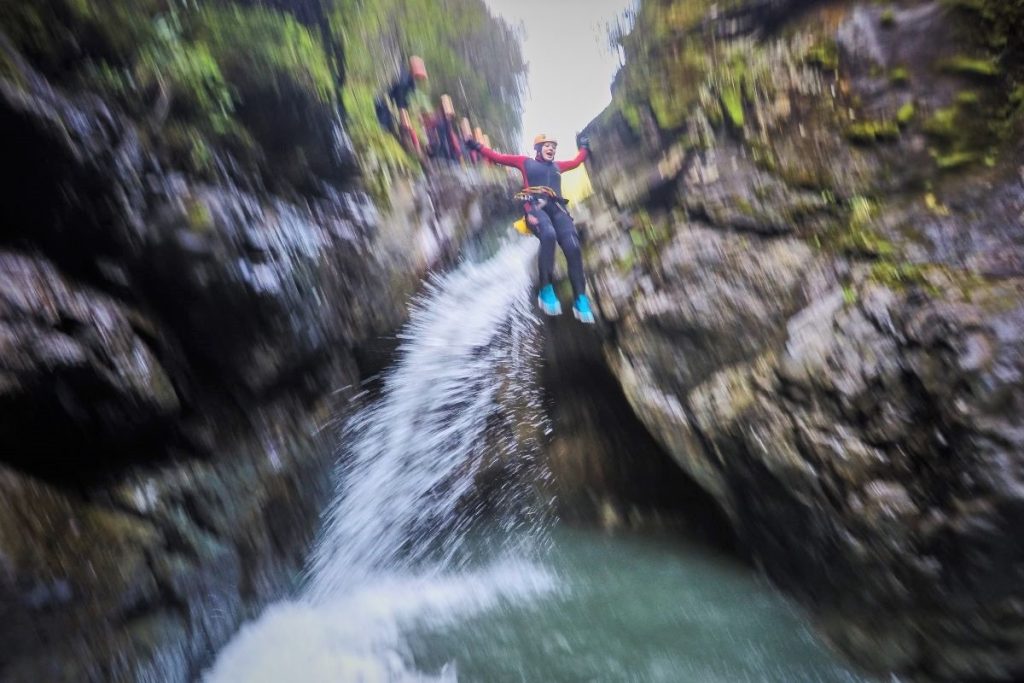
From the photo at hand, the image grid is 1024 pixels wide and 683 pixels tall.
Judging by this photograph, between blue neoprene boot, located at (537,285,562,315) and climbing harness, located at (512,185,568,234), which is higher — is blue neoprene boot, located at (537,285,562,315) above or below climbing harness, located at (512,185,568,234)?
below

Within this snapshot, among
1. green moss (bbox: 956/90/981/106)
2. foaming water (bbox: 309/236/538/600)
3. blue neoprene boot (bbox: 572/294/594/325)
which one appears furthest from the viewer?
blue neoprene boot (bbox: 572/294/594/325)

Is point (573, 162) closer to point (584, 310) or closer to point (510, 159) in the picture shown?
point (510, 159)

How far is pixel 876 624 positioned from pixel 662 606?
126cm

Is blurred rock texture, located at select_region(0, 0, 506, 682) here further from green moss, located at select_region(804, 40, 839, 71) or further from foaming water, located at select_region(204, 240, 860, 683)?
green moss, located at select_region(804, 40, 839, 71)

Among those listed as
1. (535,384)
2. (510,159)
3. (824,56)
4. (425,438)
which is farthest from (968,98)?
(425,438)

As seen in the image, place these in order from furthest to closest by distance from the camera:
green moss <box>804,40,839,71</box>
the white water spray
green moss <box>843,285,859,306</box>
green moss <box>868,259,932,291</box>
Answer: green moss <box>804,40,839,71</box> < the white water spray < green moss <box>843,285,859,306</box> < green moss <box>868,259,932,291</box>

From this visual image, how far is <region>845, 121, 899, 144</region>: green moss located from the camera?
3.24m

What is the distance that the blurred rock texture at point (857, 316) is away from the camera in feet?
7.72

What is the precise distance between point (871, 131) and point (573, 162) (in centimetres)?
368

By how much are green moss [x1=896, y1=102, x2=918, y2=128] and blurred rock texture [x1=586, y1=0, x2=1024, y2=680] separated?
1cm

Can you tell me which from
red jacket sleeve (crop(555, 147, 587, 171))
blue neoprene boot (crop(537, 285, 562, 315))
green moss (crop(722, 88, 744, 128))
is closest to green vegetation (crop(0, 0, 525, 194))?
red jacket sleeve (crop(555, 147, 587, 171))

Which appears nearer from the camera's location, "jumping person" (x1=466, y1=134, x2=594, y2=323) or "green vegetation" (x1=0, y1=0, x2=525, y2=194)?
"green vegetation" (x1=0, y1=0, x2=525, y2=194)

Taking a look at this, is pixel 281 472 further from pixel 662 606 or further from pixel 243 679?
pixel 662 606

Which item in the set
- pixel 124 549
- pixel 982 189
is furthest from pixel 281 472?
pixel 982 189
